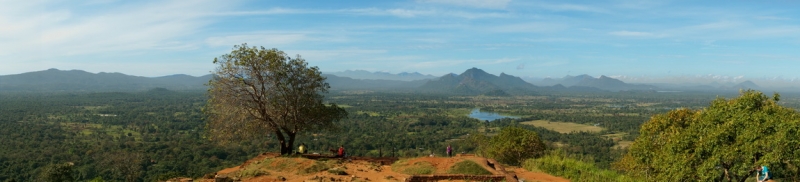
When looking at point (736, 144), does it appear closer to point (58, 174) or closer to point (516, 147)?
point (516, 147)

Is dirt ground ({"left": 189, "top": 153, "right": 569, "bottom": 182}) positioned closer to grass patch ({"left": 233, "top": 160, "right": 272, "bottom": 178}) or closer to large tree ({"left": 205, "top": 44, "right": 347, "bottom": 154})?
grass patch ({"left": 233, "top": 160, "right": 272, "bottom": 178})

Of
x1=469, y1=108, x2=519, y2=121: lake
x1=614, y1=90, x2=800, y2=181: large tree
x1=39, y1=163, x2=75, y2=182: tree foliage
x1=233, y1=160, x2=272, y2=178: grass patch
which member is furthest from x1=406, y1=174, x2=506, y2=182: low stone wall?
x1=469, y1=108, x2=519, y2=121: lake

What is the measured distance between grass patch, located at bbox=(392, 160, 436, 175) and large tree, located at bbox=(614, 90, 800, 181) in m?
7.30

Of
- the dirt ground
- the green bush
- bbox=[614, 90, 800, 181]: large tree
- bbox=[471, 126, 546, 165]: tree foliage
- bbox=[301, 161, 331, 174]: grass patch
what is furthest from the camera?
bbox=[471, 126, 546, 165]: tree foliage

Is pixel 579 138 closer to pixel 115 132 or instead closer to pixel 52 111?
pixel 115 132

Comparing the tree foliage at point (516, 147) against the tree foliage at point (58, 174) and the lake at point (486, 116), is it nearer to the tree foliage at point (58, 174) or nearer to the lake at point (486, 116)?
the tree foliage at point (58, 174)

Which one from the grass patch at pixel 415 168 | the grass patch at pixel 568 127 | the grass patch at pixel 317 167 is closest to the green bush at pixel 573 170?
the grass patch at pixel 415 168

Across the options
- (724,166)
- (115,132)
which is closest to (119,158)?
(115,132)

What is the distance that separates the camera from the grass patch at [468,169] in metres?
13.2

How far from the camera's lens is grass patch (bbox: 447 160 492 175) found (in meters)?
13.2

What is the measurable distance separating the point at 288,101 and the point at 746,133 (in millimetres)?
15058

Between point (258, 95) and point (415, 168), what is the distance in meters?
6.98

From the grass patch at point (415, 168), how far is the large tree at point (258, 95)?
513 centimetres

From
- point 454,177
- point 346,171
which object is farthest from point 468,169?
point 346,171
